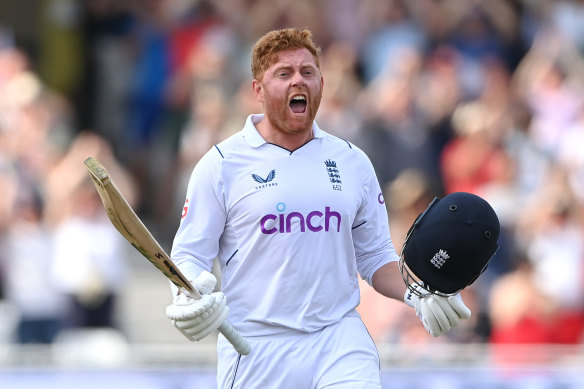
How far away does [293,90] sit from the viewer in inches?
217

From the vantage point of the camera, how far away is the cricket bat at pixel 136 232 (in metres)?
5.08

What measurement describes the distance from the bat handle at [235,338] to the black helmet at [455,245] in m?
0.80

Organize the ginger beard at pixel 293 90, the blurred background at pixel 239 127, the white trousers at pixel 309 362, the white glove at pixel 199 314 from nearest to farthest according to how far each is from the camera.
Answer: the white glove at pixel 199 314 < the white trousers at pixel 309 362 < the ginger beard at pixel 293 90 < the blurred background at pixel 239 127

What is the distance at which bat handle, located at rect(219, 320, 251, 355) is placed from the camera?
5.23 m

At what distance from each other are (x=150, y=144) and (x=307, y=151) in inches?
275

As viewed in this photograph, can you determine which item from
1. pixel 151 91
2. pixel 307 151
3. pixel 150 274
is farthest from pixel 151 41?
pixel 307 151

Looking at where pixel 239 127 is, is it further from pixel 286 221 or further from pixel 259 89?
pixel 286 221

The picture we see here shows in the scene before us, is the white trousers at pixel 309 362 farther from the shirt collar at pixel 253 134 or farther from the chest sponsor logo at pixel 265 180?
the shirt collar at pixel 253 134

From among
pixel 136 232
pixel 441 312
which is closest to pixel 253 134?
pixel 136 232

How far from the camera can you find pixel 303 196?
18.0 ft

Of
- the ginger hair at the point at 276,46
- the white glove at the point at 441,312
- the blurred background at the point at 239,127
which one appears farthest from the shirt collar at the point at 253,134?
the blurred background at the point at 239,127

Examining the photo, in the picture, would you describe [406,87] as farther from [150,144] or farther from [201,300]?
[201,300]

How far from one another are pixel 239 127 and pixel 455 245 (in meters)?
5.90

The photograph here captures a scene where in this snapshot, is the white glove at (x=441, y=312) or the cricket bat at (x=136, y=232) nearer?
the cricket bat at (x=136, y=232)
